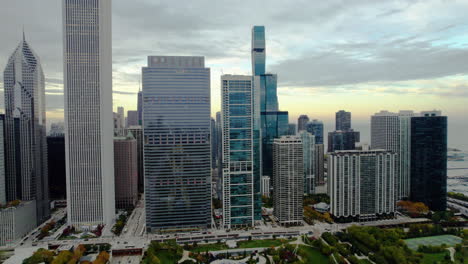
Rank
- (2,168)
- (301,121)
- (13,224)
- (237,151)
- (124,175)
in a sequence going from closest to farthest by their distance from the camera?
(13,224)
(2,168)
(237,151)
(124,175)
(301,121)

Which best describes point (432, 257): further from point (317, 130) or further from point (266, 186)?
point (317, 130)

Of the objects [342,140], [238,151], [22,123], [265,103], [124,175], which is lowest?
[124,175]

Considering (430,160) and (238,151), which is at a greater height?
(238,151)

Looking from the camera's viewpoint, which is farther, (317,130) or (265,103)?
(317,130)

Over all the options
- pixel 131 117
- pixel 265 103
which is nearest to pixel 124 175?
pixel 265 103

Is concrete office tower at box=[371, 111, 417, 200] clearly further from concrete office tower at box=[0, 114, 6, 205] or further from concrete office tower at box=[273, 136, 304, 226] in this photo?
concrete office tower at box=[0, 114, 6, 205]

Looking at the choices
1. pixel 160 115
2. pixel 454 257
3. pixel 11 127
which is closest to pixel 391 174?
pixel 454 257
